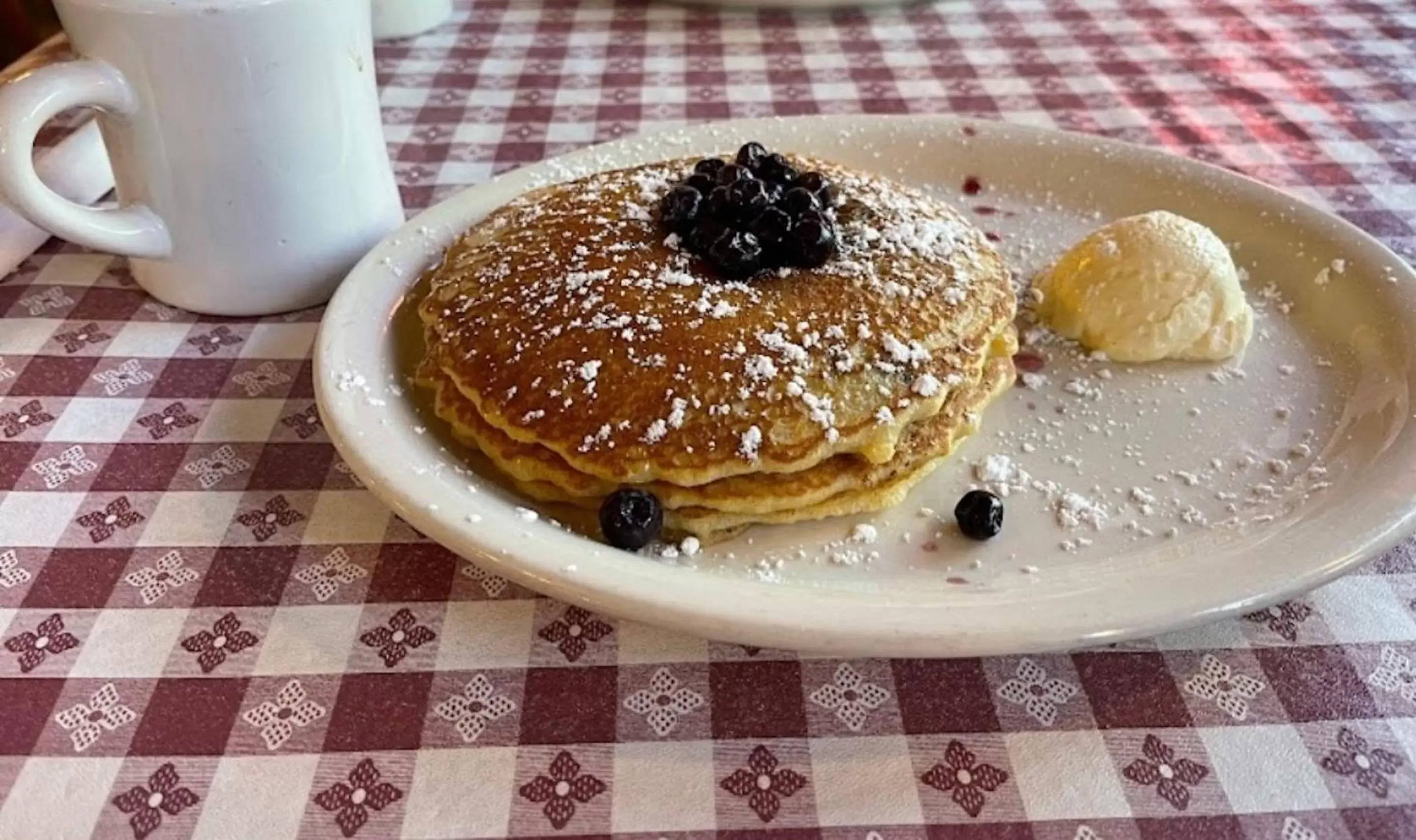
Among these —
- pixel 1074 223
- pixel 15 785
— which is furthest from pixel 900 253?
pixel 15 785

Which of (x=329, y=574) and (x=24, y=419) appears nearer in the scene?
(x=329, y=574)

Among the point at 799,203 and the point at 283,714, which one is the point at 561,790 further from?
the point at 799,203

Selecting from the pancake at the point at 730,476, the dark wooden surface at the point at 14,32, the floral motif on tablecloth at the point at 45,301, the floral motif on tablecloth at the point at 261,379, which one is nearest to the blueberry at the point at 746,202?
the pancake at the point at 730,476

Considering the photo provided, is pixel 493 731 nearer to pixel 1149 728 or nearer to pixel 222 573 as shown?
pixel 222 573

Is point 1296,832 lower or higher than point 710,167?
lower

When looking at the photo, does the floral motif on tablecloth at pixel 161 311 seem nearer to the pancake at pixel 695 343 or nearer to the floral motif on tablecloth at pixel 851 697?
the pancake at pixel 695 343

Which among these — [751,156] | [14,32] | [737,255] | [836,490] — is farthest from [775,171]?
[14,32]

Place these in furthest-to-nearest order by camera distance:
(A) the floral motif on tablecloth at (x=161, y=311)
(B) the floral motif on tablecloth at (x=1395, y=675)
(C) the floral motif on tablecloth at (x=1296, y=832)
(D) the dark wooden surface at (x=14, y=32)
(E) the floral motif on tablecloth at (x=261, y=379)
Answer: (D) the dark wooden surface at (x=14, y=32), (A) the floral motif on tablecloth at (x=161, y=311), (E) the floral motif on tablecloth at (x=261, y=379), (B) the floral motif on tablecloth at (x=1395, y=675), (C) the floral motif on tablecloth at (x=1296, y=832)
